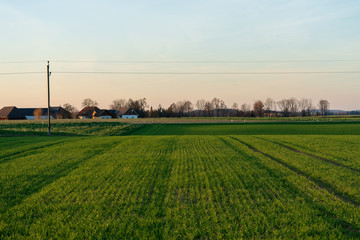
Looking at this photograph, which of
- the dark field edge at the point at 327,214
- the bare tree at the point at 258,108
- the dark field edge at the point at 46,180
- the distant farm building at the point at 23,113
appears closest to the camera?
the dark field edge at the point at 327,214

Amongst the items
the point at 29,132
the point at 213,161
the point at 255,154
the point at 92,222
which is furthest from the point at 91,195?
the point at 29,132

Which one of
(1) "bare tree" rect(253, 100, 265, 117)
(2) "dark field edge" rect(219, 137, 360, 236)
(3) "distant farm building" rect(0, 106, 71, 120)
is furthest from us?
(1) "bare tree" rect(253, 100, 265, 117)

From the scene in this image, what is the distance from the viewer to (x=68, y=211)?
6926 mm

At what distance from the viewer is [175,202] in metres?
7.56

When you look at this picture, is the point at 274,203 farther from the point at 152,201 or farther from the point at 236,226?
the point at 152,201

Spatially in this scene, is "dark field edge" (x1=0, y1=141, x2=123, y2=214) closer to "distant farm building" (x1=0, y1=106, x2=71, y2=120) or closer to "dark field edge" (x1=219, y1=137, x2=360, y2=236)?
"dark field edge" (x1=219, y1=137, x2=360, y2=236)

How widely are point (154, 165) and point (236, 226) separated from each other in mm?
7651

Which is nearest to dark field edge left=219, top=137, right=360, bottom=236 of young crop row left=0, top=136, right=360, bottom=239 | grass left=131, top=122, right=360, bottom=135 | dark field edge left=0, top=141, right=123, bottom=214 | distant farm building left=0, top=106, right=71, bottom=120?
young crop row left=0, top=136, right=360, bottom=239

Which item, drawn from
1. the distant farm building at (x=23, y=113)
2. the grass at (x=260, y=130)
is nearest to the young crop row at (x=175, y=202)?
the grass at (x=260, y=130)

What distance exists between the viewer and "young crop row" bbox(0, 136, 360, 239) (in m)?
5.80

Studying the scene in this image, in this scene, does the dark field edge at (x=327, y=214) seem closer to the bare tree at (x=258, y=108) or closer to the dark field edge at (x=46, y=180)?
the dark field edge at (x=46, y=180)

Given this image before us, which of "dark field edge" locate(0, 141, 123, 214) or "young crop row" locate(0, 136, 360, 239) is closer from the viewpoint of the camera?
"young crop row" locate(0, 136, 360, 239)

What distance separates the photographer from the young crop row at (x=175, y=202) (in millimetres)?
5801

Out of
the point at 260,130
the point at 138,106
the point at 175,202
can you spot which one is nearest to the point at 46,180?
the point at 175,202
